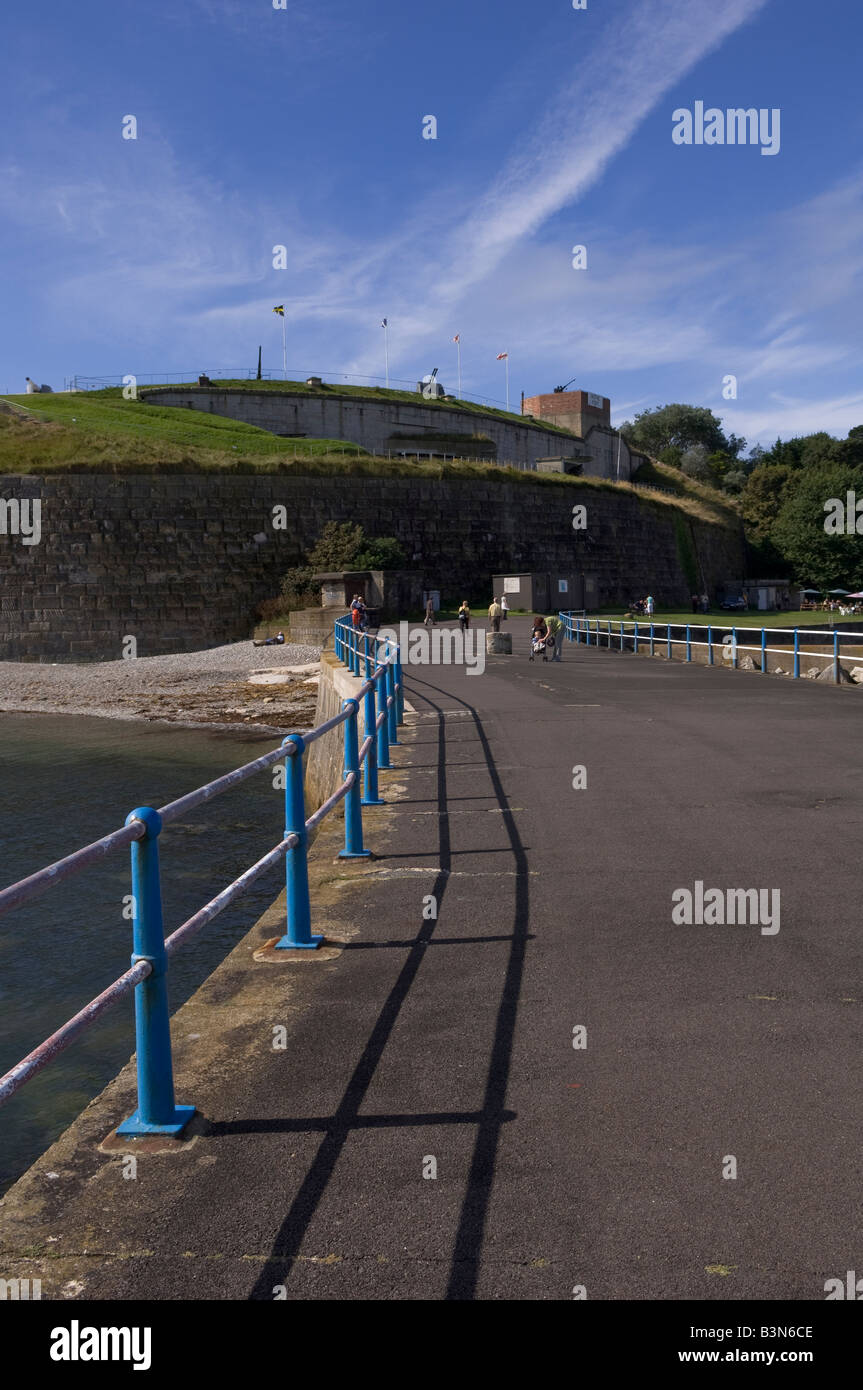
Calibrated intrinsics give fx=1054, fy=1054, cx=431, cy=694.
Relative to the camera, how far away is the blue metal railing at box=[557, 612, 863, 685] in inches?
861

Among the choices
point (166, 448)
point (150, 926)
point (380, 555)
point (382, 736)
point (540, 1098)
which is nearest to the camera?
point (150, 926)

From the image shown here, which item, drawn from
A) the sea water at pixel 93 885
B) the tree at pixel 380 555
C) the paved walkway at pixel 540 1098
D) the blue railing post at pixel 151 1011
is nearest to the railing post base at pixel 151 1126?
the blue railing post at pixel 151 1011

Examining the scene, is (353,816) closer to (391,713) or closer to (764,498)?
(391,713)

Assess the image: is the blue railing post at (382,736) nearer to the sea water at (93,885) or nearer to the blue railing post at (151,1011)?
the sea water at (93,885)

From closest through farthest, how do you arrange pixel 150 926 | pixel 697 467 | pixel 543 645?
1. pixel 150 926
2. pixel 543 645
3. pixel 697 467

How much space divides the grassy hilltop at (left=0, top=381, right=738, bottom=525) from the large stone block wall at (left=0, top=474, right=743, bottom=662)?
27.7 inches

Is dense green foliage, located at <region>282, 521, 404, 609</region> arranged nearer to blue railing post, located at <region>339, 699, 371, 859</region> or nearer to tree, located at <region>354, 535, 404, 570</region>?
tree, located at <region>354, 535, 404, 570</region>

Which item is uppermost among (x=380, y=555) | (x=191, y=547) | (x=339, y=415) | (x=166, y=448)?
(x=339, y=415)

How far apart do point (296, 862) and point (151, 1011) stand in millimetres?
1780

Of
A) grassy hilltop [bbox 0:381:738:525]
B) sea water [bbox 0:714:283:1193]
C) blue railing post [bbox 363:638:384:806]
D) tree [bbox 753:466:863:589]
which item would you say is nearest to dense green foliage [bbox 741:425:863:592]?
tree [bbox 753:466:863:589]

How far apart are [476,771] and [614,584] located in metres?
51.2

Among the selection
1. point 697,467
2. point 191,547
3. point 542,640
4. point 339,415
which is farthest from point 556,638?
point 697,467

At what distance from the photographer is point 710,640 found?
26.8 meters

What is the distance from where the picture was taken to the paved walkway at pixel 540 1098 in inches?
114
